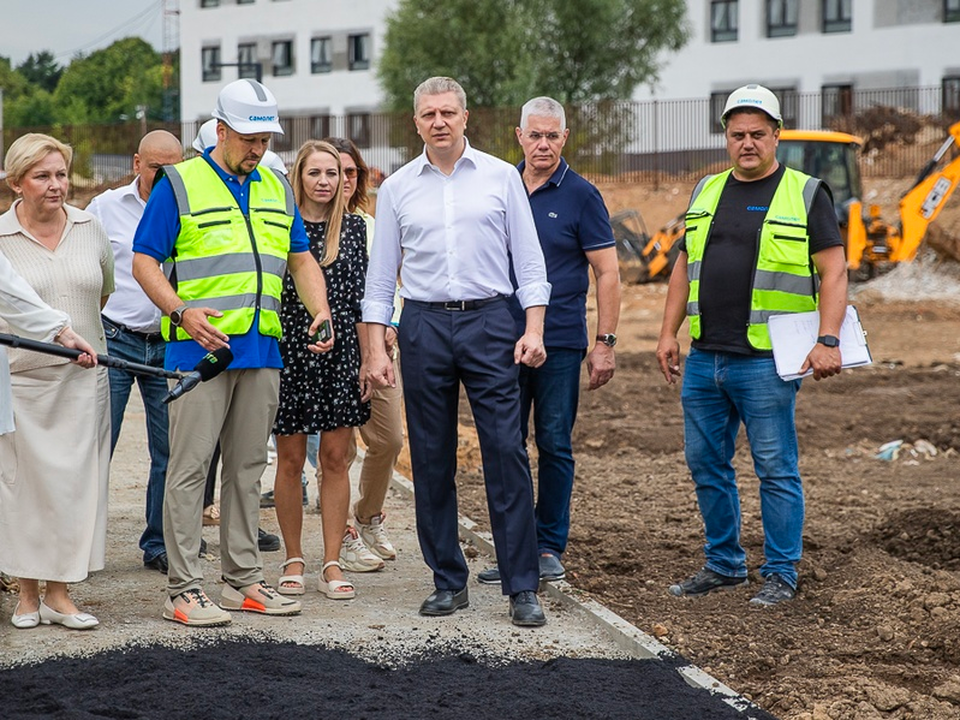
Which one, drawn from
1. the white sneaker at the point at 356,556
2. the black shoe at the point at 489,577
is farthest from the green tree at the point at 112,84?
the black shoe at the point at 489,577

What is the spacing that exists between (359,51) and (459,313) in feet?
173

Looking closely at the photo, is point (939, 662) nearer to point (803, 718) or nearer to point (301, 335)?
point (803, 718)

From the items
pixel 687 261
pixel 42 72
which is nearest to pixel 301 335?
pixel 687 261

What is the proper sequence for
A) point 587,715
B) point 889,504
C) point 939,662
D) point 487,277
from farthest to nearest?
point 889,504
point 487,277
point 939,662
point 587,715

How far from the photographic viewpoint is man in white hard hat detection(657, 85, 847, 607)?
20.8 ft

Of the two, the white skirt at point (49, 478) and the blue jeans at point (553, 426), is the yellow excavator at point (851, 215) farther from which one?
the white skirt at point (49, 478)

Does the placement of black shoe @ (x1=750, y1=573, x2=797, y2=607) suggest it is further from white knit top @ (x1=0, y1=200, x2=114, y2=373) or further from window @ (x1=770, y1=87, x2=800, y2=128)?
window @ (x1=770, y1=87, x2=800, y2=128)

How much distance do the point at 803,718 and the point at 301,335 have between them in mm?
3037

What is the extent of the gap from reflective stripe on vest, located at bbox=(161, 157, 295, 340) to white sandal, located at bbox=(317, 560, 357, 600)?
136 centimetres

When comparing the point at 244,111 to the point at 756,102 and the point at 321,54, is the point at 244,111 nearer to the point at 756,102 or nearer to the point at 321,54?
the point at 756,102

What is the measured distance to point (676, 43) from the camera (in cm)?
4547

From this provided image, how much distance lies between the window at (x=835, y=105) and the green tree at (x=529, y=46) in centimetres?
701

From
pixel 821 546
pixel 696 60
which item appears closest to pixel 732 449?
pixel 821 546

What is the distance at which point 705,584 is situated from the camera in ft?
22.2
